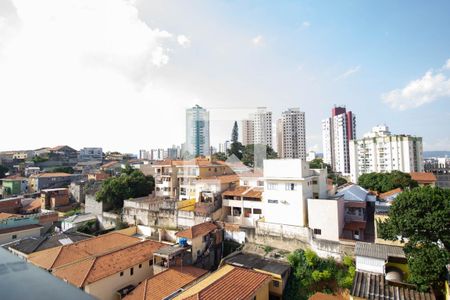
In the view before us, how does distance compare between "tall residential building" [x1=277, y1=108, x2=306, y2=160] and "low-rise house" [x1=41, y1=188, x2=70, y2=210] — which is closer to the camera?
"low-rise house" [x1=41, y1=188, x2=70, y2=210]

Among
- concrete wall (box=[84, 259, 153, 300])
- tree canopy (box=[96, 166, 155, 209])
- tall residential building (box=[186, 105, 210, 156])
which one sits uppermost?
tall residential building (box=[186, 105, 210, 156])

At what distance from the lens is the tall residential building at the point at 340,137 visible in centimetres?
6188

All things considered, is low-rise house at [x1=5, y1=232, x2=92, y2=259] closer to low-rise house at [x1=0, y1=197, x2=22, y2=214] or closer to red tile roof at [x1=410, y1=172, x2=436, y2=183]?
low-rise house at [x1=0, y1=197, x2=22, y2=214]

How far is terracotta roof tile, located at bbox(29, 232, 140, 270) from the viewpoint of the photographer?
1439cm

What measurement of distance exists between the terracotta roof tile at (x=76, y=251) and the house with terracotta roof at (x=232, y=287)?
7.60 m

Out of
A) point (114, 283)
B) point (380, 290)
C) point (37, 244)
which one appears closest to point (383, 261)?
point (380, 290)

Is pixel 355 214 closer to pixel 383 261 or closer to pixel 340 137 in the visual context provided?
pixel 383 261

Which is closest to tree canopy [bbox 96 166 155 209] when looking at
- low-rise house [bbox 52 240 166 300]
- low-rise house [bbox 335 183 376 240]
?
low-rise house [bbox 52 240 166 300]

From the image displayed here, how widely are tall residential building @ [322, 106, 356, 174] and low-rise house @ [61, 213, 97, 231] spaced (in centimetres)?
5539

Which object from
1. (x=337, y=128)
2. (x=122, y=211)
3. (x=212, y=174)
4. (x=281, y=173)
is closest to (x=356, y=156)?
(x=337, y=128)

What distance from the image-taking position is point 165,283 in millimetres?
12570

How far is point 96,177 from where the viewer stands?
38969 millimetres

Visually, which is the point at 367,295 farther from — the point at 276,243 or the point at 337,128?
the point at 337,128

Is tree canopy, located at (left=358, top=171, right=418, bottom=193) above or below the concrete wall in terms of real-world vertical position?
above
